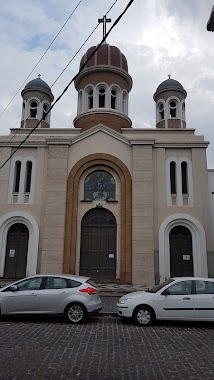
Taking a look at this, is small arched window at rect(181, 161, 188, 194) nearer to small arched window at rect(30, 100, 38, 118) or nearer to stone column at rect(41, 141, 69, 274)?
stone column at rect(41, 141, 69, 274)

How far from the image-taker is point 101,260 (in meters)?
19.3

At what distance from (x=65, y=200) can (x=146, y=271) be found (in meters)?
6.02

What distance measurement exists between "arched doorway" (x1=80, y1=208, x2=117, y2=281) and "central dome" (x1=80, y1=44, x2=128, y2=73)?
1198 cm

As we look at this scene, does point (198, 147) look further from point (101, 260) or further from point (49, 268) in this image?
point (49, 268)

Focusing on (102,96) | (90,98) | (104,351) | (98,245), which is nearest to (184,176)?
(98,245)

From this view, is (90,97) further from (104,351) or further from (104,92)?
(104,351)

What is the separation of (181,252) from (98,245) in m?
4.72

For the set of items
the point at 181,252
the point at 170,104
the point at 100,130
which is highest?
the point at 170,104

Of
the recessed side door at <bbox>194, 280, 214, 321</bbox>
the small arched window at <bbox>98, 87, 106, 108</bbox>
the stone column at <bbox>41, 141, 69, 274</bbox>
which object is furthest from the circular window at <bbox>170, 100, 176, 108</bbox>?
the recessed side door at <bbox>194, 280, 214, 321</bbox>

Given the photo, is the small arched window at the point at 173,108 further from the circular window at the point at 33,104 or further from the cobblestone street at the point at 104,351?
the cobblestone street at the point at 104,351

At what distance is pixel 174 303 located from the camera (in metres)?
9.32

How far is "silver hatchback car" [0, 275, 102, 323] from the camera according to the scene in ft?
31.4

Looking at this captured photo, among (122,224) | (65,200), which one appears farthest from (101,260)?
(65,200)

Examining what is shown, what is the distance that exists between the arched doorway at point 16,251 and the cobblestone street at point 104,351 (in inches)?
396
